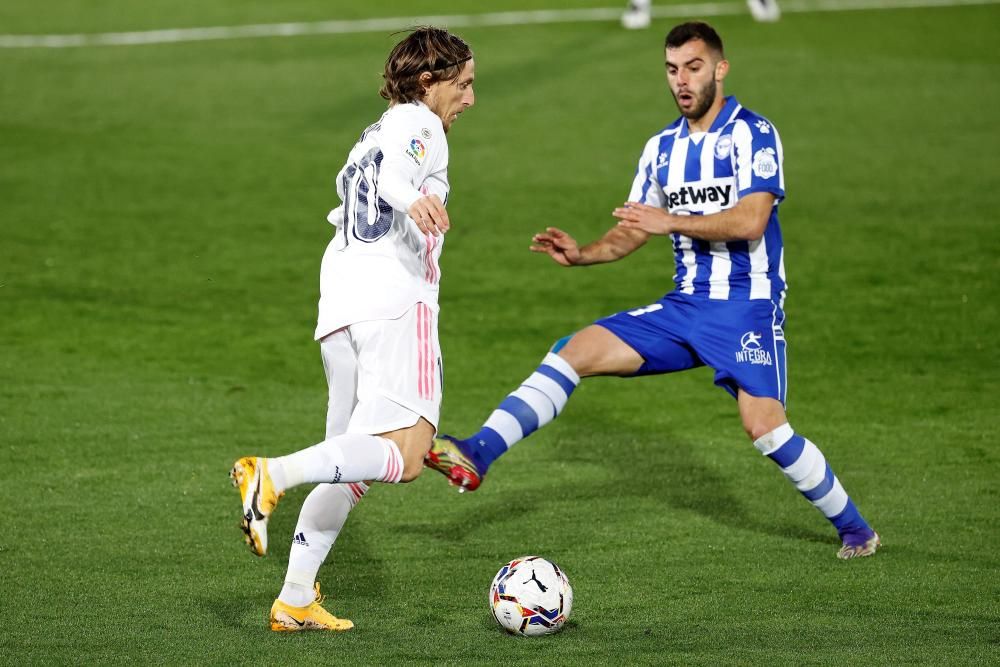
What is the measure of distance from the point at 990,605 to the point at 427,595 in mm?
1945

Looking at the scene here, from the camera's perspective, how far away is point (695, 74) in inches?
225

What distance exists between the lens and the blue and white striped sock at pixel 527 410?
5.31m

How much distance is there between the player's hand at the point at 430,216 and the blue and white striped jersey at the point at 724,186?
5.53ft

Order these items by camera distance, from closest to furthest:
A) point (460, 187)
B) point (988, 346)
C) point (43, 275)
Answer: point (988, 346), point (43, 275), point (460, 187)

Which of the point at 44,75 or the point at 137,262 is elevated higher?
the point at 44,75

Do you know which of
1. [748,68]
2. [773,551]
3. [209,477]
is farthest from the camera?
[748,68]

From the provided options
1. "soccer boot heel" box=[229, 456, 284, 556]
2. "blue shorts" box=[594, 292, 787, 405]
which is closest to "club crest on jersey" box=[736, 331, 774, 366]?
"blue shorts" box=[594, 292, 787, 405]

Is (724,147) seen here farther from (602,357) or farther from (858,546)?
(858,546)

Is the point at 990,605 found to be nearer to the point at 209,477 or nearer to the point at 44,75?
the point at 209,477

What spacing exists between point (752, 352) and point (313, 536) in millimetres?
1839

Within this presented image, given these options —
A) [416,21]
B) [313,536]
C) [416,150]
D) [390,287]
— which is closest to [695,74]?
[416,150]

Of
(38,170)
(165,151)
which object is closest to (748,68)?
(165,151)

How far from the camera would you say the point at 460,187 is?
40.6ft

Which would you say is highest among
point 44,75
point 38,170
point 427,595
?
point 44,75
